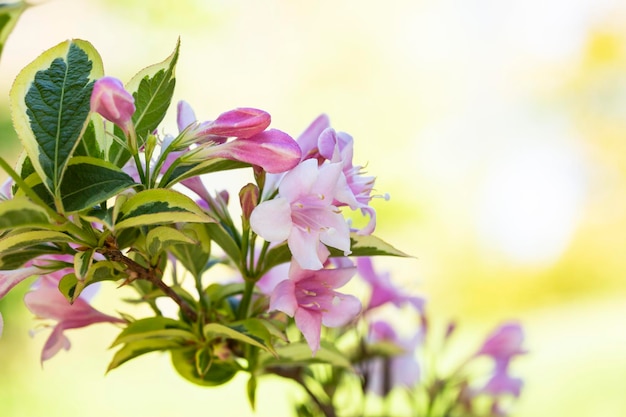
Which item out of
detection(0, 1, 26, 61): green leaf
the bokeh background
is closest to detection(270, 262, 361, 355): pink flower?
detection(0, 1, 26, 61): green leaf

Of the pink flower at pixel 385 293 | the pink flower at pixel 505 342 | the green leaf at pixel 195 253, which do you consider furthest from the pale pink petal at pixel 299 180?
the pink flower at pixel 505 342

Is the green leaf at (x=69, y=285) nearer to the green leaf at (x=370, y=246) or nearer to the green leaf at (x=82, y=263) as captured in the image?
the green leaf at (x=82, y=263)

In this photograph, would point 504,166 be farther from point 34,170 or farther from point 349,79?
point 34,170

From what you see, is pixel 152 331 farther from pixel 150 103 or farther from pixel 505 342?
pixel 505 342

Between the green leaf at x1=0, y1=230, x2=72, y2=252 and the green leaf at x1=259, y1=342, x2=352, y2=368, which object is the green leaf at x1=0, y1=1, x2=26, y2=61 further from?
the green leaf at x1=259, y1=342, x2=352, y2=368

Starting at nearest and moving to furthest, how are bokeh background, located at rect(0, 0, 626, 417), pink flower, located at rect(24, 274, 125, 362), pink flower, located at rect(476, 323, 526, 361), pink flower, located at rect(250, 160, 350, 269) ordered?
1. pink flower, located at rect(250, 160, 350, 269)
2. pink flower, located at rect(24, 274, 125, 362)
3. pink flower, located at rect(476, 323, 526, 361)
4. bokeh background, located at rect(0, 0, 626, 417)

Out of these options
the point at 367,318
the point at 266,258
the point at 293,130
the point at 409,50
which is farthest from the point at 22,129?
the point at 409,50
